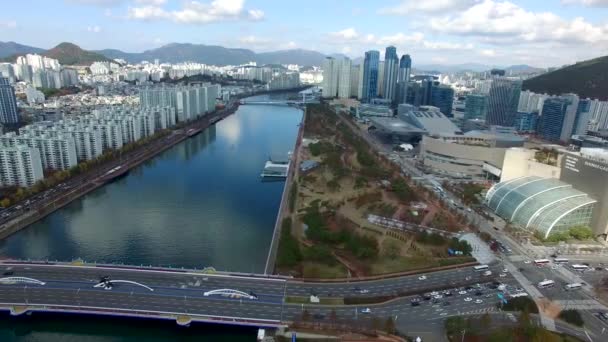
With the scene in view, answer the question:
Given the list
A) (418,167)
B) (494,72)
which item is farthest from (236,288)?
(494,72)

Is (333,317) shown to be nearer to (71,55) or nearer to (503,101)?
(503,101)

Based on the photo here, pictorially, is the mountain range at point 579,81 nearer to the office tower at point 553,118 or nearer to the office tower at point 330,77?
the office tower at point 553,118

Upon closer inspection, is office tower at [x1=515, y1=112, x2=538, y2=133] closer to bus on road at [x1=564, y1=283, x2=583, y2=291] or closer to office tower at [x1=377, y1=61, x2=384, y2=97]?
office tower at [x1=377, y1=61, x2=384, y2=97]

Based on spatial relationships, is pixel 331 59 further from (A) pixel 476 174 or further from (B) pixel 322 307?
(B) pixel 322 307

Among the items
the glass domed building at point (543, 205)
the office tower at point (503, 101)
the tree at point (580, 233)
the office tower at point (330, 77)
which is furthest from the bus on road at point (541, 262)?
the office tower at point (330, 77)

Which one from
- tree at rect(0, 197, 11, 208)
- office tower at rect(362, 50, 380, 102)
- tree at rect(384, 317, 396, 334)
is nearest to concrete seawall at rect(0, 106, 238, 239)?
tree at rect(0, 197, 11, 208)

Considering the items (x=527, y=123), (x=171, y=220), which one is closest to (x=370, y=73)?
(x=527, y=123)
